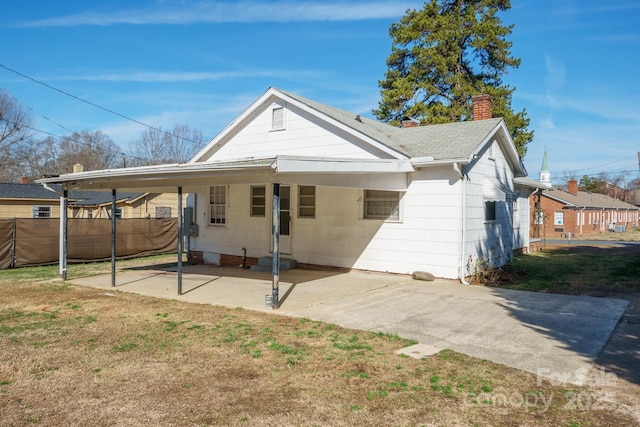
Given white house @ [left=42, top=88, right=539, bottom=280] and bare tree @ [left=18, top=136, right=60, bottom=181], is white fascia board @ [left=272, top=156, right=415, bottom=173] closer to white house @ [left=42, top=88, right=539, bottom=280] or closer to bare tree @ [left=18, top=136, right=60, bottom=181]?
white house @ [left=42, top=88, right=539, bottom=280]

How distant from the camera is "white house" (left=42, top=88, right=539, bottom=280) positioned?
32.3 feet

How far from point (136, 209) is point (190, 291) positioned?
17.5 m

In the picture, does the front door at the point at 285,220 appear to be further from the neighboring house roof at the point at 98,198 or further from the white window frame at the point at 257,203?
the neighboring house roof at the point at 98,198

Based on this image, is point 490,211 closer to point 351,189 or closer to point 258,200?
point 351,189

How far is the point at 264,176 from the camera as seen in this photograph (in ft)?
26.6

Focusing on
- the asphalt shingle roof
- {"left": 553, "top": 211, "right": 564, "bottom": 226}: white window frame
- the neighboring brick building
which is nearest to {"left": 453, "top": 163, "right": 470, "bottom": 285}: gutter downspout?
the asphalt shingle roof

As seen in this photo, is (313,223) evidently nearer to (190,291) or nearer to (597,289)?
(190,291)

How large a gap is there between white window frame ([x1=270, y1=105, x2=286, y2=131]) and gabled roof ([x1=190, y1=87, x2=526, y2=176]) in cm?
32

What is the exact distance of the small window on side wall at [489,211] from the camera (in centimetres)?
1263

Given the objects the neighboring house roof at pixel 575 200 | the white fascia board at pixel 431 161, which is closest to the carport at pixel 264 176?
the white fascia board at pixel 431 161

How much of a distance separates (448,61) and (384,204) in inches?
751

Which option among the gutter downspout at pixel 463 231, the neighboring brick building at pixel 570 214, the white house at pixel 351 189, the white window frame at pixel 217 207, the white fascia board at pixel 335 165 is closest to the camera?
the white fascia board at pixel 335 165

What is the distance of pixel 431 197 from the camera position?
438 inches

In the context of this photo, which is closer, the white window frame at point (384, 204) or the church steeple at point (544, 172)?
the white window frame at point (384, 204)
